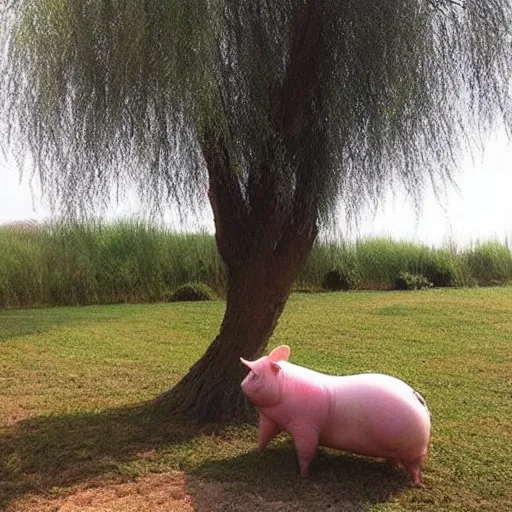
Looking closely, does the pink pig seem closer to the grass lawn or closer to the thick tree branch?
the grass lawn

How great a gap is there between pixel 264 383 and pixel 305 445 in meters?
0.34

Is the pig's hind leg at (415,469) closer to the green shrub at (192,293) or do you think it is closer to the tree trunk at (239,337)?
the tree trunk at (239,337)

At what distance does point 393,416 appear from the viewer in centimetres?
330

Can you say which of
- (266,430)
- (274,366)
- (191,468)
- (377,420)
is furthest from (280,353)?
(191,468)

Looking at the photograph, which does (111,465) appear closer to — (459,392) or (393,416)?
(393,416)

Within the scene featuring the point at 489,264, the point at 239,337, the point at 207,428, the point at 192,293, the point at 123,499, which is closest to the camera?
the point at 123,499

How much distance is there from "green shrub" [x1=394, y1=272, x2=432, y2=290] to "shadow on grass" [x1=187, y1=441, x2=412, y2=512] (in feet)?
26.6

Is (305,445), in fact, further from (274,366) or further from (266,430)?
(274,366)

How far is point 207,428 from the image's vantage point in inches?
161

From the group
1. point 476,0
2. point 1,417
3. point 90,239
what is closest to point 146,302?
point 1,417

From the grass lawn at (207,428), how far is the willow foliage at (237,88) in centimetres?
127

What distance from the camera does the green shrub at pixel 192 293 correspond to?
33.5 ft

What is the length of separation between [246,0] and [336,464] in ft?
7.58

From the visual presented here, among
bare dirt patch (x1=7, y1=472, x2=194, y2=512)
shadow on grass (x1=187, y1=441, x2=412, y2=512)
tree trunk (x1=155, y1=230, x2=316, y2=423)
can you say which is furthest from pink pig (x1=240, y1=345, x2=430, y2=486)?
tree trunk (x1=155, y1=230, x2=316, y2=423)
